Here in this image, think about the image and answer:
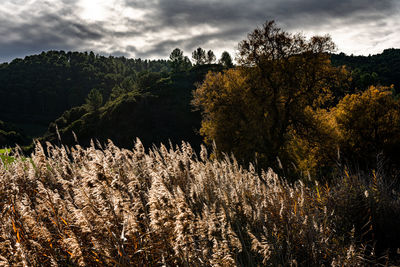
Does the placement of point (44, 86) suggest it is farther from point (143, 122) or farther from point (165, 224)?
point (165, 224)

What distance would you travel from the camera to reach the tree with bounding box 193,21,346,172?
21.4 metres

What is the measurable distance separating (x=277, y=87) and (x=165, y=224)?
860 inches

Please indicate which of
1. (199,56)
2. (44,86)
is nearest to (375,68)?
(199,56)

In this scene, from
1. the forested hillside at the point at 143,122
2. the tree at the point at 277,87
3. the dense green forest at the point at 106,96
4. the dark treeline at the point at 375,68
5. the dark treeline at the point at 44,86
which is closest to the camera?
the tree at the point at 277,87

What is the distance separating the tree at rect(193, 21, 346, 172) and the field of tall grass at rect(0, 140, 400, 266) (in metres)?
17.0

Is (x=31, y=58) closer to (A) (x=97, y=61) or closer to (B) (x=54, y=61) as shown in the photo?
(B) (x=54, y=61)

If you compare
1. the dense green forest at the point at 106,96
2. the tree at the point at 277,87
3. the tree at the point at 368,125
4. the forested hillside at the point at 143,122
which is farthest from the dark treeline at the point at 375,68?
the tree at the point at 277,87

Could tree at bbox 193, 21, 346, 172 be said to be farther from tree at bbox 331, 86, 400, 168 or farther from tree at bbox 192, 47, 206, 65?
tree at bbox 192, 47, 206, 65

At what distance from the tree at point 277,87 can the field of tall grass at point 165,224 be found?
17019 mm

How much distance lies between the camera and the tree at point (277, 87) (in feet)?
70.2

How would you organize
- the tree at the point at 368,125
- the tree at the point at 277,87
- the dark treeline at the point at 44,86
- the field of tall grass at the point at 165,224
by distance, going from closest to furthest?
the field of tall grass at the point at 165,224, the tree at the point at 277,87, the tree at the point at 368,125, the dark treeline at the point at 44,86

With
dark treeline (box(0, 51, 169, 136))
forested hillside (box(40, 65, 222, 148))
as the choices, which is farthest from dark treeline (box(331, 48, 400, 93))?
dark treeline (box(0, 51, 169, 136))

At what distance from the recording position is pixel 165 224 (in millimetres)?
2270

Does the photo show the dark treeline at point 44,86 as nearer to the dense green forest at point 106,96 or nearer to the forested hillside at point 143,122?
the dense green forest at point 106,96
